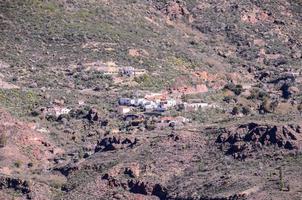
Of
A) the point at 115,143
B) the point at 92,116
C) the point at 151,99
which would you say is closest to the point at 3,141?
the point at 115,143

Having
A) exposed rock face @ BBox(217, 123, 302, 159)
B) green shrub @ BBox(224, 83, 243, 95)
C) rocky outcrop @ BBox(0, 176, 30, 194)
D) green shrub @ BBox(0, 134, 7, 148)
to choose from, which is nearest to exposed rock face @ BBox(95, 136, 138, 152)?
green shrub @ BBox(0, 134, 7, 148)

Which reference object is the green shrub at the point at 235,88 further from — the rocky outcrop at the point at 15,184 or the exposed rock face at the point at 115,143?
the rocky outcrop at the point at 15,184

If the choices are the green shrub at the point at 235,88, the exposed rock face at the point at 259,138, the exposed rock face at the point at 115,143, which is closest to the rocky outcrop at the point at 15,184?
the exposed rock face at the point at 115,143

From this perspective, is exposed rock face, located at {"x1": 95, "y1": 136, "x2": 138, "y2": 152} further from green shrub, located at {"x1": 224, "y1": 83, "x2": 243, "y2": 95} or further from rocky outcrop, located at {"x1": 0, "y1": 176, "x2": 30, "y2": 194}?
green shrub, located at {"x1": 224, "y1": 83, "x2": 243, "y2": 95}

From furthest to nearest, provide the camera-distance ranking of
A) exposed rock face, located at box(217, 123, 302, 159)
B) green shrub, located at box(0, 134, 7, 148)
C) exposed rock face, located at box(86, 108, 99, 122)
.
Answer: exposed rock face, located at box(86, 108, 99, 122)
green shrub, located at box(0, 134, 7, 148)
exposed rock face, located at box(217, 123, 302, 159)

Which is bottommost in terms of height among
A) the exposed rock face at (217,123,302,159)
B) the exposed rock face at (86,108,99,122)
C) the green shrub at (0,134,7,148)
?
the green shrub at (0,134,7,148)

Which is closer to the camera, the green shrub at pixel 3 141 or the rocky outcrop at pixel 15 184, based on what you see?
the rocky outcrop at pixel 15 184

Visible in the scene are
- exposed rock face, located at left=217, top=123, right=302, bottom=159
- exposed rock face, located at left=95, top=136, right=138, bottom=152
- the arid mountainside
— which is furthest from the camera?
exposed rock face, located at left=95, top=136, right=138, bottom=152
